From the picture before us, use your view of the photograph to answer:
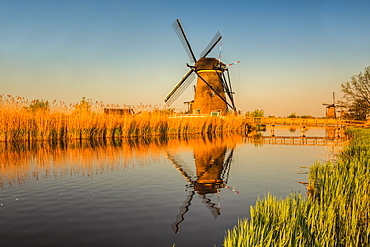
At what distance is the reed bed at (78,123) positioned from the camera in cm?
1802

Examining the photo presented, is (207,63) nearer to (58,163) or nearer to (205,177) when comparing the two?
(58,163)

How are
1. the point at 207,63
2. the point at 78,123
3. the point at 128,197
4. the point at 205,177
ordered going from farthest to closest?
the point at 207,63, the point at 78,123, the point at 205,177, the point at 128,197

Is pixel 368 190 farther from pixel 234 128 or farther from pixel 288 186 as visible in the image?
pixel 234 128

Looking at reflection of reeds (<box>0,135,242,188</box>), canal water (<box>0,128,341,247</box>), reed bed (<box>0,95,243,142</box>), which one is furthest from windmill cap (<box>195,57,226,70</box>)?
canal water (<box>0,128,341,247</box>)

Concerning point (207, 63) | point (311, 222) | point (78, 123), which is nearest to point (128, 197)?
point (311, 222)

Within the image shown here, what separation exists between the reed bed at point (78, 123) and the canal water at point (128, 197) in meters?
6.28

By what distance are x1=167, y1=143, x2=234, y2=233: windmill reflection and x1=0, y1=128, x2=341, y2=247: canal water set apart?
0.09 feet

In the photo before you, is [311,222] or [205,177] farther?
[205,177]

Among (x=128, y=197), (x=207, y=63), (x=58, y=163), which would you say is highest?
(x=207, y=63)

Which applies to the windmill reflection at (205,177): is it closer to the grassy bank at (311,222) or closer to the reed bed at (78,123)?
the grassy bank at (311,222)

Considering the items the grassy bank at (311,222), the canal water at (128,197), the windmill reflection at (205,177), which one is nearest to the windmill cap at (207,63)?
the windmill reflection at (205,177)

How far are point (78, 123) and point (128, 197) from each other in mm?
15495

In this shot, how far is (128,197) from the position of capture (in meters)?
7.21

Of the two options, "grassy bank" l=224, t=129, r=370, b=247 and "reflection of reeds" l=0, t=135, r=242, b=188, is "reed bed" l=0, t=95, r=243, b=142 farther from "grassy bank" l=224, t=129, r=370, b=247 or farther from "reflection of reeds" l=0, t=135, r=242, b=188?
"grassy bank" l=224, t=129, r=370, b=247
